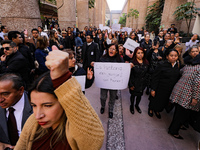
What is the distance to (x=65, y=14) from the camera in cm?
875

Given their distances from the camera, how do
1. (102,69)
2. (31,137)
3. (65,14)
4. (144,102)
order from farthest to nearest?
(65,14) < (144,102) < (102,69) < (31,137)

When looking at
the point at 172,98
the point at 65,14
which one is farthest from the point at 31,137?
the point at 65,14

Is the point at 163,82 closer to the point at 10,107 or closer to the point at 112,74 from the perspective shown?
the point at 112,74

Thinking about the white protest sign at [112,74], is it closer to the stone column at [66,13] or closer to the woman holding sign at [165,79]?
the woman holding sign at [165,79]

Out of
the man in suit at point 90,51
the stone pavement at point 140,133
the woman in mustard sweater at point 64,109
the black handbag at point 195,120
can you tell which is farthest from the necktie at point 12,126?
the black handbag at point 195,120

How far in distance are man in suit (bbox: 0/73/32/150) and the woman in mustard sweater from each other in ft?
2.46

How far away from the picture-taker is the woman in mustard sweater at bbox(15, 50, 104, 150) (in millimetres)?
672

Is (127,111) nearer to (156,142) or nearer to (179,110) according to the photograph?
(156,142)

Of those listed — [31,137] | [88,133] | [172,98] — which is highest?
[88,133]

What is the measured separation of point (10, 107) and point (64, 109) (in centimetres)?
112

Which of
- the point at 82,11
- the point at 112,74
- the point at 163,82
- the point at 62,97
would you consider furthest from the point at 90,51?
the point at 82,11

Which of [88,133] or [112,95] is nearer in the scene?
[88,133]

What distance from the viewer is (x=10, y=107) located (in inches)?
54.4

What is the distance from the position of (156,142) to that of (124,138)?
0.65 meters
